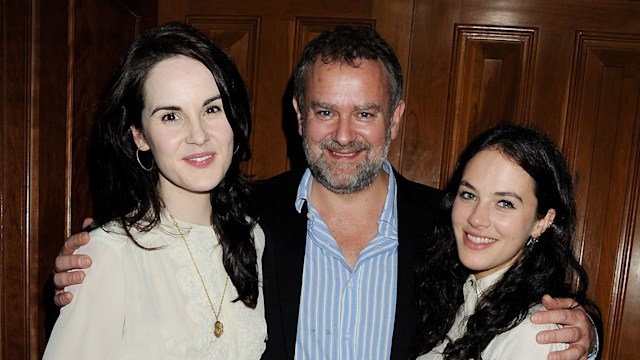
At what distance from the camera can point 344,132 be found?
191 centimetres

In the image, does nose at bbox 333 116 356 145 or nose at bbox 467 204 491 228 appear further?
nose at bbox 333 116 356 145

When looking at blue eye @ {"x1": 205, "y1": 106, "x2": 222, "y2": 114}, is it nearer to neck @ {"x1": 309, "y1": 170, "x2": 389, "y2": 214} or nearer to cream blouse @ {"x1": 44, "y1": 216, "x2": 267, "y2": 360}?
cream blouse @ {"x1": 44, "y1": 216, "x2": 267, "y2": 360}

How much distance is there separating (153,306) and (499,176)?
1.03 meters

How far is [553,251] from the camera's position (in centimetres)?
158

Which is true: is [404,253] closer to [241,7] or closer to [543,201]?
[543,201]

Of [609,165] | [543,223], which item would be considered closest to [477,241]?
[543,223]

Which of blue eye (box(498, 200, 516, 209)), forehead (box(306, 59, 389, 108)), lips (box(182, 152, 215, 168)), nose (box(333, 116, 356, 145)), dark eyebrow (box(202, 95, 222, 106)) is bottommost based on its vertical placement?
blue eye (box(498, 200, 516, 209))

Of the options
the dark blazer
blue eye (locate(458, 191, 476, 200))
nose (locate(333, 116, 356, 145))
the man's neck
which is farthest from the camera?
the man's neck

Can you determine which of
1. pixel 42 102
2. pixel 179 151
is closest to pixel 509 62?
pixel 179 151

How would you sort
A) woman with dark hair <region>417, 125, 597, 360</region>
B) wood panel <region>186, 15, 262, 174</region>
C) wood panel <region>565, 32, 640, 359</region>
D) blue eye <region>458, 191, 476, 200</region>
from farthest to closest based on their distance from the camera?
1. wood panel <region>186, 15, 262, 174</region>
2. wood panel <region>565, 32, 640, 359</region>
3. blue eye <region>458, 191, 476, 200</region>
4. woman with dark hair <region>417, 125, 597, 360</region>

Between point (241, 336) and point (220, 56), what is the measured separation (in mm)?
821

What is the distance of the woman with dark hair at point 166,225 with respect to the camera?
1256 millimetres

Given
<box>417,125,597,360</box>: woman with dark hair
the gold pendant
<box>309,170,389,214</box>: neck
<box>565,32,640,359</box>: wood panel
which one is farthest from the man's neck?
<box>565,32,640,359</box>: wood panel

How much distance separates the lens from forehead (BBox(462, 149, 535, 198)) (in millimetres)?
1492
